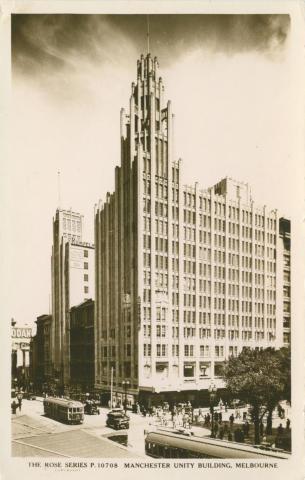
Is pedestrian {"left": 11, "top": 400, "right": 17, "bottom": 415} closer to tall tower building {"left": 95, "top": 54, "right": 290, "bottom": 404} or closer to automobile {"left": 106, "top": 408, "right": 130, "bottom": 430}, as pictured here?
automobile {"left": 106, "top": 408, "right": 130, "bottom": 430}

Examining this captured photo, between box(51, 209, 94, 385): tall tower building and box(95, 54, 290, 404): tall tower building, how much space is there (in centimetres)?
39

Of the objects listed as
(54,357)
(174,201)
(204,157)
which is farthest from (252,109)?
(54,357)

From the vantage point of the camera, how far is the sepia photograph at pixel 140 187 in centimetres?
772

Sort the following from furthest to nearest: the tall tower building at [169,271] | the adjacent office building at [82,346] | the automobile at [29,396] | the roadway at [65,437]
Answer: the adjacent office building at [82,346] < the tall tower building at [169,271] < the automobile at [29,396] < the roadway at [65,437]

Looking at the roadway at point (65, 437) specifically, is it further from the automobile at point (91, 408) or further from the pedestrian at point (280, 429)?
the pedestrian at point (280, 429)

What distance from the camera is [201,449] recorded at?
24.7ft

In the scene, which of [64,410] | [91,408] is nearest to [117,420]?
[91,408]

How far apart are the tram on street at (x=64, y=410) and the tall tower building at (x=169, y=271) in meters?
1.03

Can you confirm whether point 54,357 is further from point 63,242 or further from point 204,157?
point 204,157

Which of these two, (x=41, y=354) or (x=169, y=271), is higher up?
(x=169, y=271)

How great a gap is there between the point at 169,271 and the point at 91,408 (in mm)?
3147

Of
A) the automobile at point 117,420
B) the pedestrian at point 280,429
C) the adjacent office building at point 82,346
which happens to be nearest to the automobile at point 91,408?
the automobile at point 117,420

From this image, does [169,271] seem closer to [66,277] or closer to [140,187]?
[140,187]

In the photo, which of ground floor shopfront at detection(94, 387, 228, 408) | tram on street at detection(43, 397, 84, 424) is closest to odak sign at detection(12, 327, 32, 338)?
tram on street at detection(43, 397, 84, 424)
